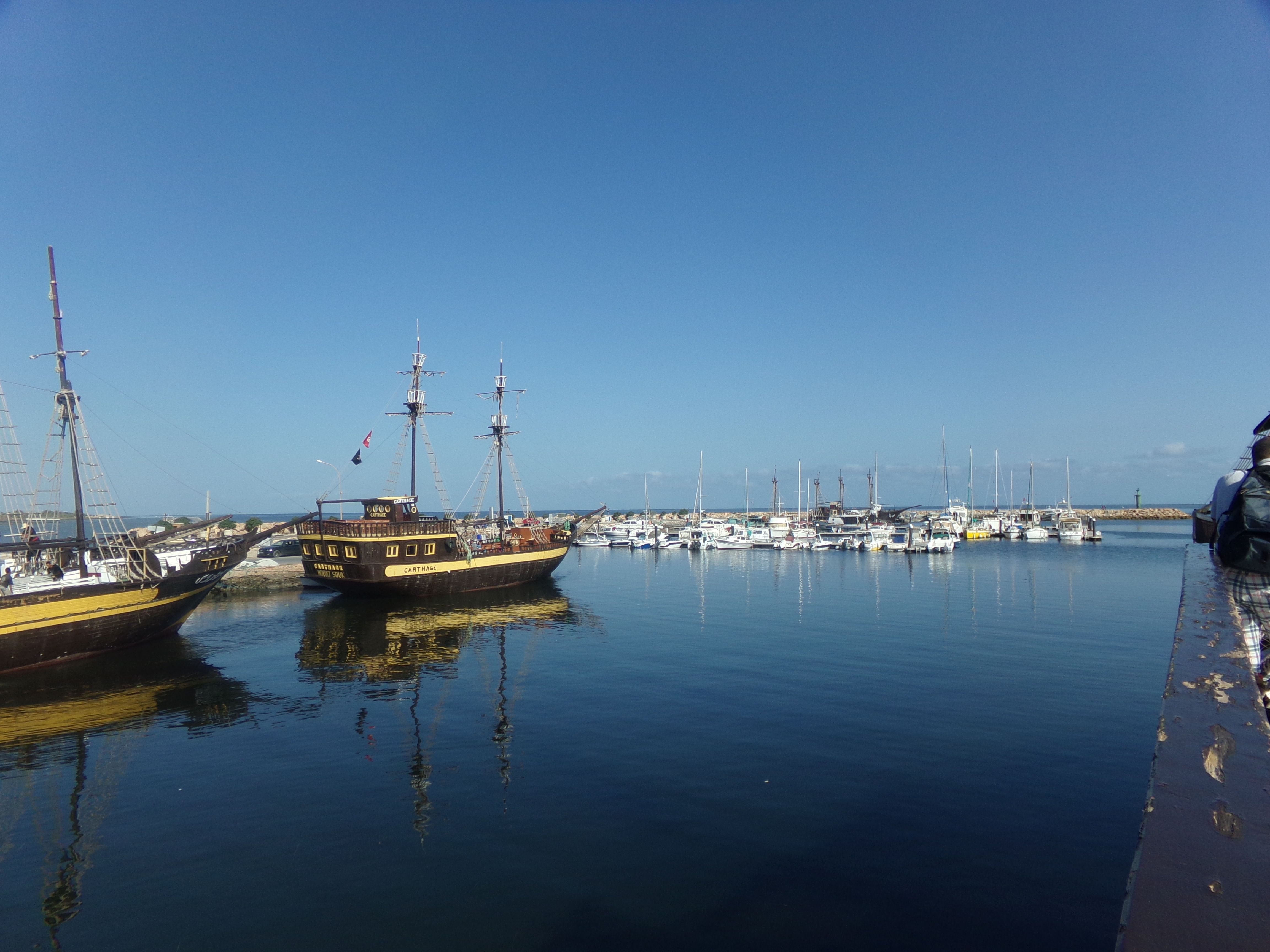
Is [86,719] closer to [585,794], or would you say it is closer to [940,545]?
[585,794]

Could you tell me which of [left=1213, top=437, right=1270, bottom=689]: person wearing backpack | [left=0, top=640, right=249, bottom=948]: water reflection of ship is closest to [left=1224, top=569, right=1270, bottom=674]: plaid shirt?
[left=1213, top=437, right=1270, bottom=689]: person wearing backpack

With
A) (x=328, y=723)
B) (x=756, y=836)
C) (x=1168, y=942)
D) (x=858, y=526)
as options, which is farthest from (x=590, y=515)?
(x=1168, y=942)

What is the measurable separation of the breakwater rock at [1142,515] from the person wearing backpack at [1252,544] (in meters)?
175

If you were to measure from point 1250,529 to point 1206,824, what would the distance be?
7.50 m

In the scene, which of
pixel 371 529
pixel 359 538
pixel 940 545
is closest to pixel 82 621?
pixel 359 538

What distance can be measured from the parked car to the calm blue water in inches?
1674

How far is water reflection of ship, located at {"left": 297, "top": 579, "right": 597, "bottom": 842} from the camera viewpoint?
17.2 m

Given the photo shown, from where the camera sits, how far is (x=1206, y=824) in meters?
3.31

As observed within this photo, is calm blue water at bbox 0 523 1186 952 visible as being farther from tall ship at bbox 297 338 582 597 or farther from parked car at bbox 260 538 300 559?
parked car at bbox 260 538 300 559

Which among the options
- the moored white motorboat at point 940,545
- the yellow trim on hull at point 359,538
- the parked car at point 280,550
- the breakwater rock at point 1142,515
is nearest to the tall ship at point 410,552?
the yellow trim on hull at point 359,538

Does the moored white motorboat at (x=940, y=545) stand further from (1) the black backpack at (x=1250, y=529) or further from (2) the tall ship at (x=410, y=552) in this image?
(1) the black backpack at (x=1250, y=529)

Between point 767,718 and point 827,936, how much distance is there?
9.34 metres

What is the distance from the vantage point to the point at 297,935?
948 centimetres

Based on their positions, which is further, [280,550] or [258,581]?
[280,550]
